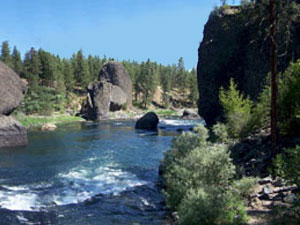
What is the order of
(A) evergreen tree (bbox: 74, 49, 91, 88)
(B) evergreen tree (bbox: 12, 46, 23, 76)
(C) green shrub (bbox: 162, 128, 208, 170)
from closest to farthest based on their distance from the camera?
1. (C) green shrub (bbox: 162, 128, 208, 170)
2. (B) evergreen tree (bbox: 12, 46, 23, 76)
3. (A) evergreen tree (bbox: 74, 49, 91, 88)

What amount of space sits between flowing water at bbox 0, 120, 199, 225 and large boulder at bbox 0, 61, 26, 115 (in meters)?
6.26

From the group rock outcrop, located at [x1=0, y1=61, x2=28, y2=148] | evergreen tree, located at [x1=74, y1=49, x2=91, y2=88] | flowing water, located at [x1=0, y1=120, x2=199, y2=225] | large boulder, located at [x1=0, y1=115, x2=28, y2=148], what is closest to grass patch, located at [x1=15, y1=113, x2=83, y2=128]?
rock outcrop, located at [x1=0, y1=61, x2=28, y2=148]

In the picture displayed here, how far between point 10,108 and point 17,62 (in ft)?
173

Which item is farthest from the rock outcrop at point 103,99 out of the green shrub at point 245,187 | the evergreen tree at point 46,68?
the green shrub at point 245,187

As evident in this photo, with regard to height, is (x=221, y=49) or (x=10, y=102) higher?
(x=221, y=49)

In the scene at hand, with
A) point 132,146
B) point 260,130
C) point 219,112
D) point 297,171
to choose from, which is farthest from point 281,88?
point 219,112

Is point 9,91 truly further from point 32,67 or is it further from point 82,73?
point 82,73

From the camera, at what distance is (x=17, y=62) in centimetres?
8362

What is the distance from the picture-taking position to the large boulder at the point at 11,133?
1293 inches

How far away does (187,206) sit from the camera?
1042cm

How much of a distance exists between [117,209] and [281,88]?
40.4 feet

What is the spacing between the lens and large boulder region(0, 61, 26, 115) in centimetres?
3594

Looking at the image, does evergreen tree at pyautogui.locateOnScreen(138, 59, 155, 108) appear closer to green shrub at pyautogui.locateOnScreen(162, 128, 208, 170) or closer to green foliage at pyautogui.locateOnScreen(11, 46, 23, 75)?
green foliage at pyautogui.locateOnScreen(11, 46, 23, 75)

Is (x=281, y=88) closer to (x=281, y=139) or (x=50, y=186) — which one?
(x=281, y=139)
